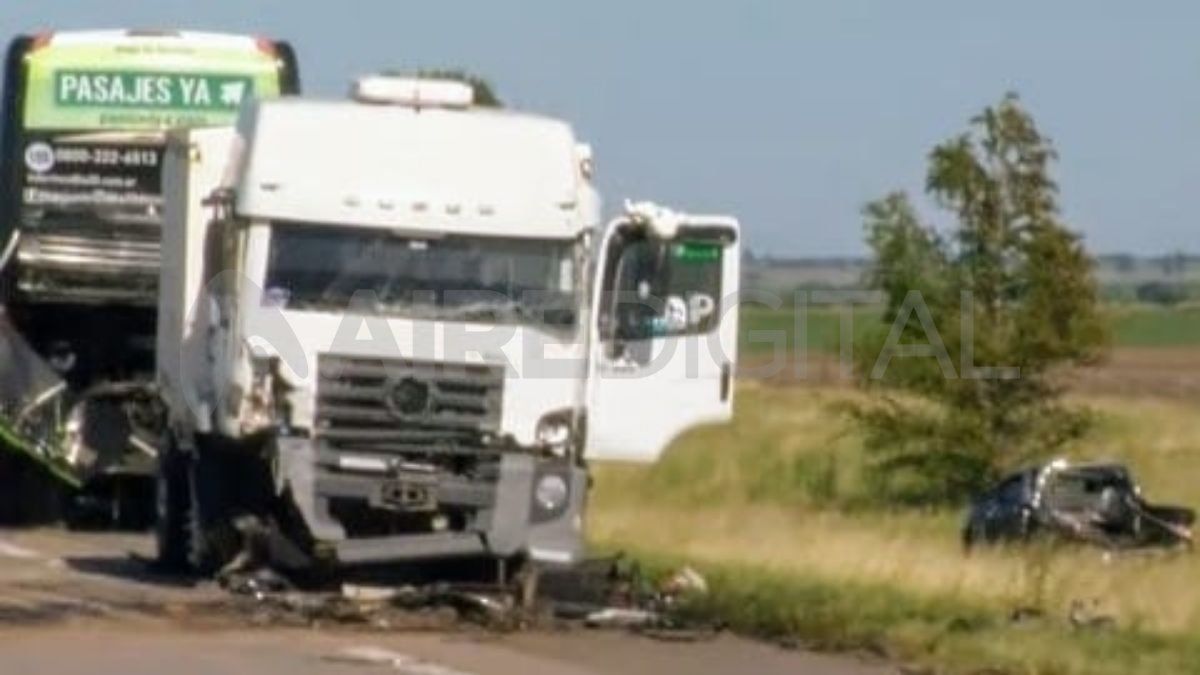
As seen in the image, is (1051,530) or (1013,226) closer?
(1051,530)

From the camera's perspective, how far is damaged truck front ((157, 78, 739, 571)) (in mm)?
23203

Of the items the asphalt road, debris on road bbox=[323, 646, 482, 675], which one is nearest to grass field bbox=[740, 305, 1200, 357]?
the asphalt road

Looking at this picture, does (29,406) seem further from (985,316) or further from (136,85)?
(985,316)

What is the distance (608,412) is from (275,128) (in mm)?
2708

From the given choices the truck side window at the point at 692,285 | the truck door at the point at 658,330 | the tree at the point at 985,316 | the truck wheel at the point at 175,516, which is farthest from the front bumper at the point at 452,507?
the tree at the point at 985,316

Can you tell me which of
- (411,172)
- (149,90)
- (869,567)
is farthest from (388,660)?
(149,90)

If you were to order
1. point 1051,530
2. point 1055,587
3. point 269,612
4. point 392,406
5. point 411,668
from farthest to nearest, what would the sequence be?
point 1051,530, point 1055,587, point 392,406, point 269,612, point 411,668

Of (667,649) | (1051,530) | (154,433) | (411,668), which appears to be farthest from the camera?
(1051,530)

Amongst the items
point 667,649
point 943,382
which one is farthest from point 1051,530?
point 667,649

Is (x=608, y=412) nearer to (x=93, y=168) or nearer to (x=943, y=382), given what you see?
(x=93, y=168)

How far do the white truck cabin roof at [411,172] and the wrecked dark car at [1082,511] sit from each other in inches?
676

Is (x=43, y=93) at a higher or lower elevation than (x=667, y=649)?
higher

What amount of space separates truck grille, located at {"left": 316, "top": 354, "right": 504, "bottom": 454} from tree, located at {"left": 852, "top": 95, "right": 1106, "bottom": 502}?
3021 centimetres

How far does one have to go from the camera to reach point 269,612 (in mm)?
21875
